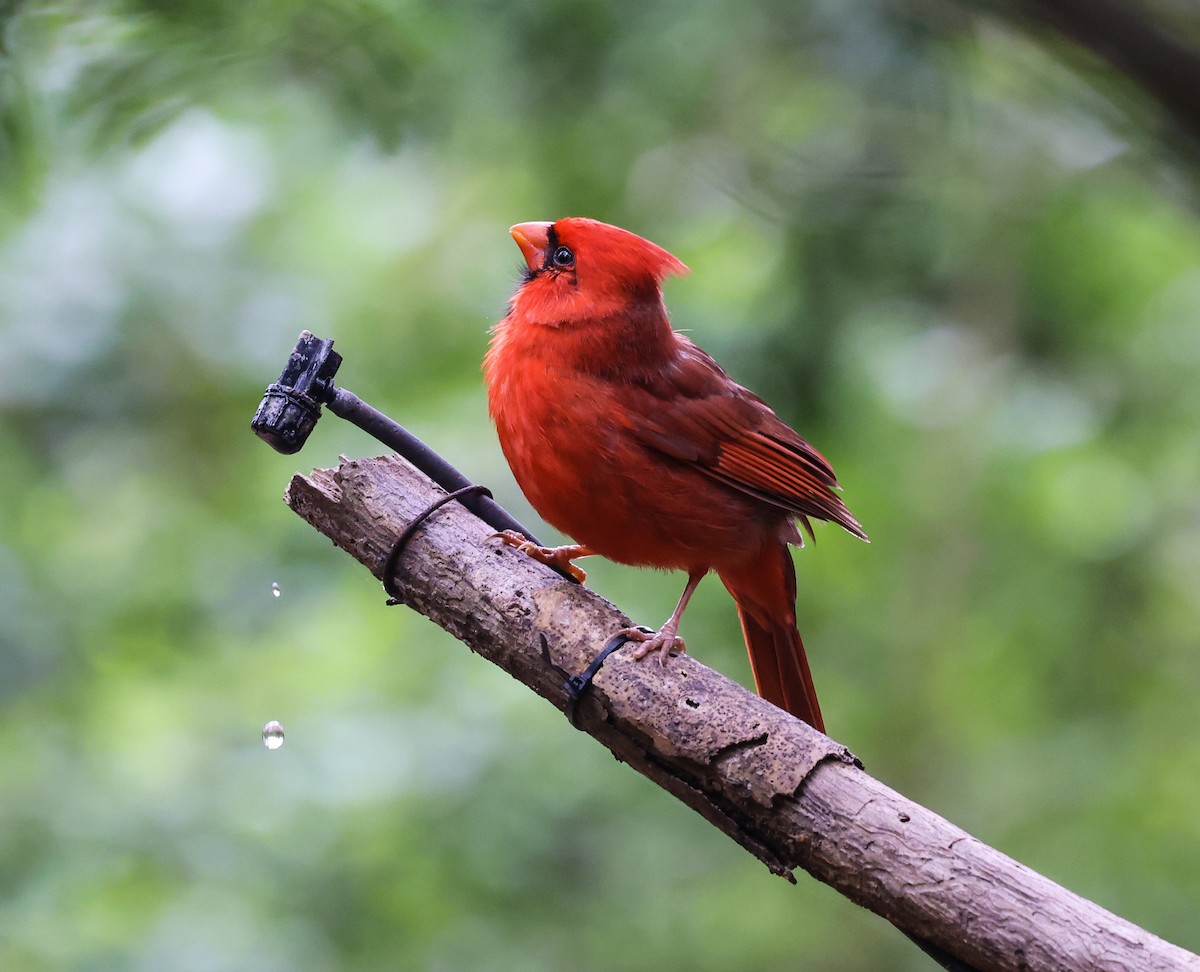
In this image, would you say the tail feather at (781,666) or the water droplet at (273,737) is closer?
the water droplet at (273,737)

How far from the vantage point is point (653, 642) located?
240 centimetres

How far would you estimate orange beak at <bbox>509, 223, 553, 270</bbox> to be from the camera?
9.83ft

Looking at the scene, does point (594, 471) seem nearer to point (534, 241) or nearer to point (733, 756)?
point (534, 241)

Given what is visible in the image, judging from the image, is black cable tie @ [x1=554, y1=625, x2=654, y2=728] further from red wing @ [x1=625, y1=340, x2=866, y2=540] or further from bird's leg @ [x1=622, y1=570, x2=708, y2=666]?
red wing @ [x1=625, y1=340, x2=866, y2=540]

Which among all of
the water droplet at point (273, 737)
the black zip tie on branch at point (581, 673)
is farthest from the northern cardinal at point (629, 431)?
the water droplet at point (273, 737)

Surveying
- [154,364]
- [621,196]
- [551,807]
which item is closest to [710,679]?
[551,807]

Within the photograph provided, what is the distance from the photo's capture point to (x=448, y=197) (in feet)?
17.7

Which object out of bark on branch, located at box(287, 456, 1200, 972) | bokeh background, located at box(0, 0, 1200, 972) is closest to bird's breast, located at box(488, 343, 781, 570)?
bark on branch, located at box(287, 456, 1200, 972)

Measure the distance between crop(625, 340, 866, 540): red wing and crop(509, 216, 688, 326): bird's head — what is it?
21 centimetres

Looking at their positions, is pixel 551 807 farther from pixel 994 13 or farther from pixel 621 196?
pixel 994 13

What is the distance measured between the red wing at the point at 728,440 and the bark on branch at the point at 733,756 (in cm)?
54

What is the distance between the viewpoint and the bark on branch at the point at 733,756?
6.45 ft

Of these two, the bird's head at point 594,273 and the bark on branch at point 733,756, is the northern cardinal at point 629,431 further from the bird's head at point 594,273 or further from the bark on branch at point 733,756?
the bark on branch at point 733,756

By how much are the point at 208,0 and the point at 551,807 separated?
2.90 m
